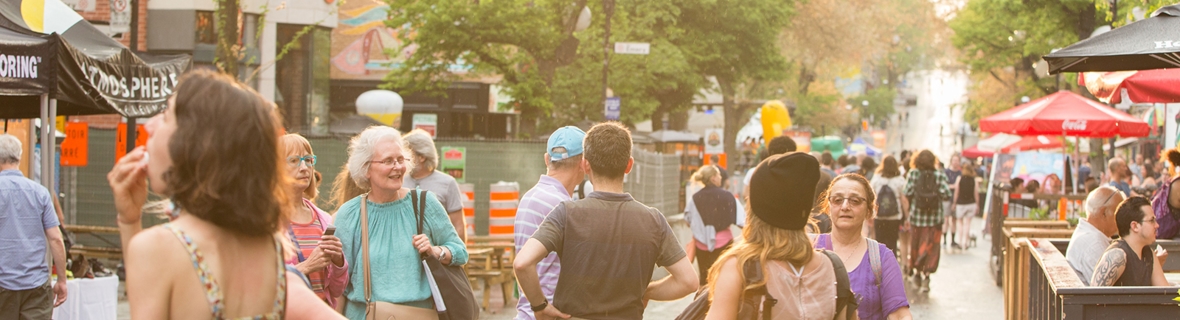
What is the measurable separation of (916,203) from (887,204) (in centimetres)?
87

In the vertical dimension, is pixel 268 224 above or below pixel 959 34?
below

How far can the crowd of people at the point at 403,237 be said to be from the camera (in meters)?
2.27

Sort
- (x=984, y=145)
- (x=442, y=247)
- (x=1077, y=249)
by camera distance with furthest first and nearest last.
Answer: (x=984, y=145) < (x=1077, y=249) < (x=442, y=247)

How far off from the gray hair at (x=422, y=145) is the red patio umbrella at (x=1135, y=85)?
195 inches

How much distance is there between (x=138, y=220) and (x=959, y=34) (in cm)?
3763

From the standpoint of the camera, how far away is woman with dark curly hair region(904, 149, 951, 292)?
1370cm

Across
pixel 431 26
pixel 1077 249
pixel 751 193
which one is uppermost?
pixel 431 26

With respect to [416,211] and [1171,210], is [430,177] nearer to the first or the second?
[416,211]

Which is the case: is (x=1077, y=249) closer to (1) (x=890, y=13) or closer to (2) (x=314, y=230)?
(2) (x=314, y=230)

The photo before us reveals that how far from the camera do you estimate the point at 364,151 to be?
193 inches

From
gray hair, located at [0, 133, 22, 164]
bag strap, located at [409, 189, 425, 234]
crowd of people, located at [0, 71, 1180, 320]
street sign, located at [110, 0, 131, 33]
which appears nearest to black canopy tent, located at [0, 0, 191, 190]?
gray hair, located at [0, 133, 22, 164]

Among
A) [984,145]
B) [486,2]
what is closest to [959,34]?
[984,145]

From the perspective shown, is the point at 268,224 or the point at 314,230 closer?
the point at 268,224

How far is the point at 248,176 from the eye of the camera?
2.30 m
